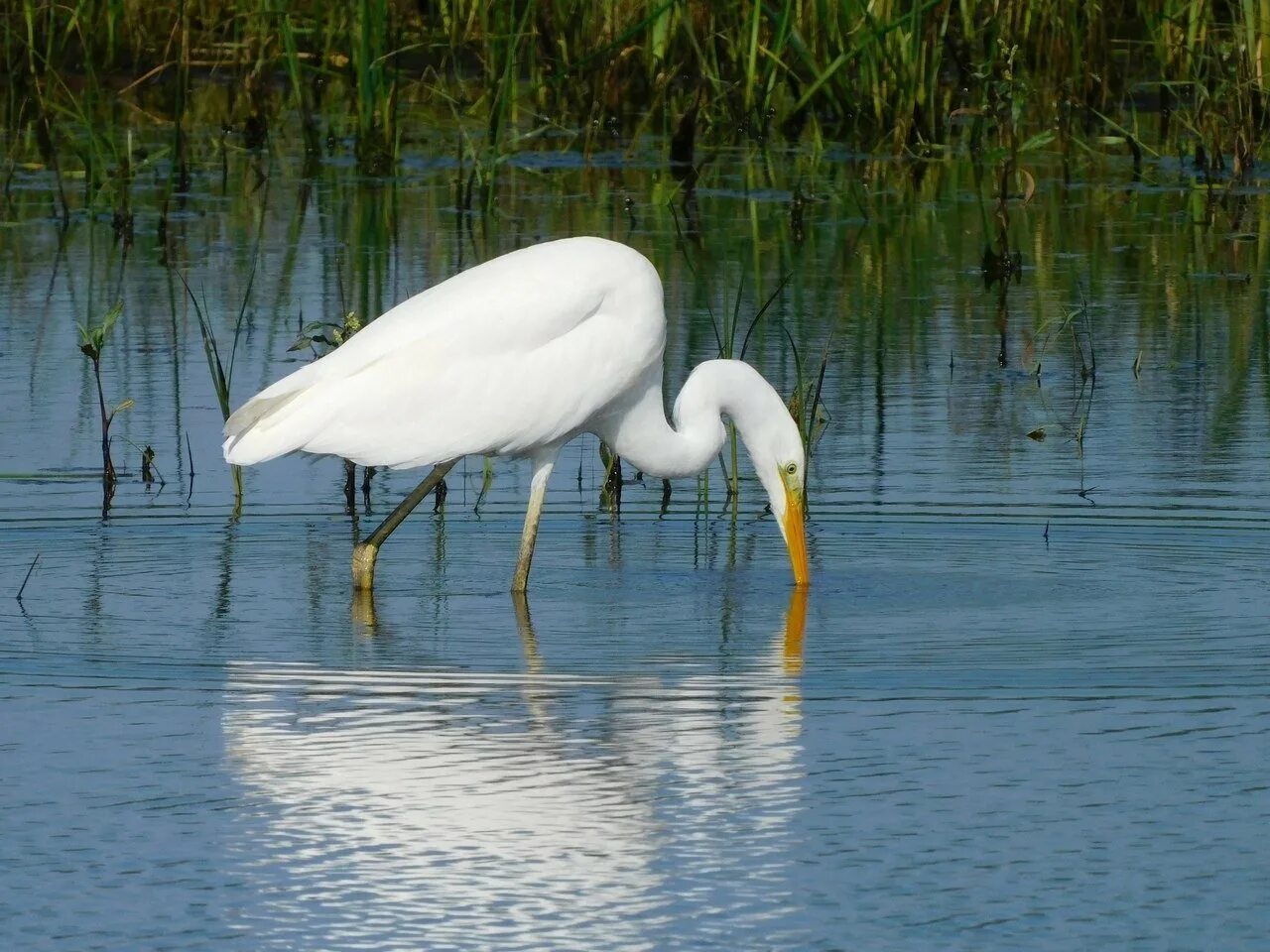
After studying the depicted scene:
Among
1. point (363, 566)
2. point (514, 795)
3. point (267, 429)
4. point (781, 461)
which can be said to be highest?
point (267, 429)

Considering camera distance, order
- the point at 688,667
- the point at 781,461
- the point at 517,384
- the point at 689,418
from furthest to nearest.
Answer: the point at 689,418, the point at 781,461, the point at 517,384, the point at 688,667

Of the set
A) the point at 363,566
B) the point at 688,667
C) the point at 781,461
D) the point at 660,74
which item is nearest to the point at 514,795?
the point at 688,667

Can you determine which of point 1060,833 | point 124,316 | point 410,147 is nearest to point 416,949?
point 1060,833

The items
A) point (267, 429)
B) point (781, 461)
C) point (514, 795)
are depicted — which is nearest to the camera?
point (514, 795)

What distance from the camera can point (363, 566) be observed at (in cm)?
638

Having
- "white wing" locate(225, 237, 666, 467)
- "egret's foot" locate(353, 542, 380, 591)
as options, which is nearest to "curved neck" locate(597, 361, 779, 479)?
"white wing" locate(225, 237, 666, 467)

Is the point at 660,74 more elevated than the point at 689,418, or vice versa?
the point at 660,74

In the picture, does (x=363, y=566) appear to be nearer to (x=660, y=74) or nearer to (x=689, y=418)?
(x=689, y=418)

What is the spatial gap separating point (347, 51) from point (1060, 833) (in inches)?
501

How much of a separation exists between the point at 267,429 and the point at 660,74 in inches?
355

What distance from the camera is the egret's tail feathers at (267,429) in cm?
634

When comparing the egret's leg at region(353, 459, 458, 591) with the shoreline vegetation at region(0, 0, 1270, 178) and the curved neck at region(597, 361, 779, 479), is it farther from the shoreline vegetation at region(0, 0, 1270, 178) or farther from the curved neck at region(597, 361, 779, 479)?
the shoreline vegetation at region(0, 0, 1270, 178)

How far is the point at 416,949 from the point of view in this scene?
371 cm

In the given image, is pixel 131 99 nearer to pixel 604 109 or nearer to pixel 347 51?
pixel 347 51
